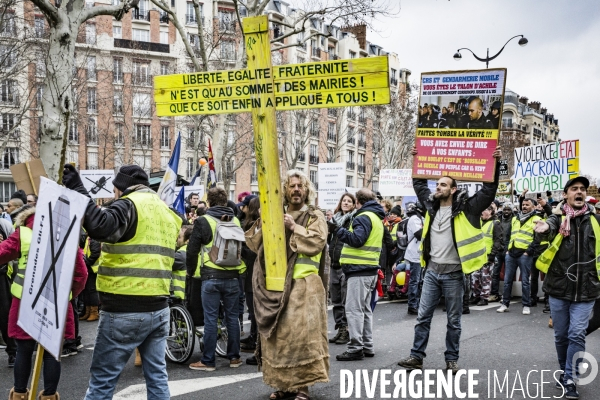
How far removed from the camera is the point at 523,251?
10305 millimetres

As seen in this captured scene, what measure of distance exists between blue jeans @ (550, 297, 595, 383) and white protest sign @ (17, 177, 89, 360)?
14.1 ft

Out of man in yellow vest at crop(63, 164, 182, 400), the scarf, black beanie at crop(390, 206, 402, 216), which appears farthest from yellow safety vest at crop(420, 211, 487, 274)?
black beanie at crop(390, 206, 402, 216)

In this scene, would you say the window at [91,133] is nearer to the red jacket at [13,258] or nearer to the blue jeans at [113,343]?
the red jacket at [13,258]

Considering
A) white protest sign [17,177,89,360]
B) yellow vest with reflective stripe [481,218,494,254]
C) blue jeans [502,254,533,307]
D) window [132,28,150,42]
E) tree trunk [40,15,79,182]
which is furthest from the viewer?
window [132,28,150,42]

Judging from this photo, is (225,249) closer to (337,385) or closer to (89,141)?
(337,385)

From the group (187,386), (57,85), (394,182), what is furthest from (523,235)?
(394,182)

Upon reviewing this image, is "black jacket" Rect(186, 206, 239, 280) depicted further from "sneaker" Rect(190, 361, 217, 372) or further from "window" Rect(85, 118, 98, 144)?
"window" Rect(85, 118, 98, 144)

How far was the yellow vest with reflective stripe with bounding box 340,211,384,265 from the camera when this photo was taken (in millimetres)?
6773

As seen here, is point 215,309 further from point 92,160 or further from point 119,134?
point 92,160

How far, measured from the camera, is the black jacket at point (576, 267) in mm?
5262

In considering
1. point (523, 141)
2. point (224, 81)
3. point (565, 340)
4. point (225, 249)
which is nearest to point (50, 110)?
point (225, 249)

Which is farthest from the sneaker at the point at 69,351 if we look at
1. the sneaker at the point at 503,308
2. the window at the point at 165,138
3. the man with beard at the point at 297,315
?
the window at the point at 165,138

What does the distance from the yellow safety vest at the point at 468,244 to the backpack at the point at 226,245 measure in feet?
7.21

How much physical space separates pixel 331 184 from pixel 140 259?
1012 cm
